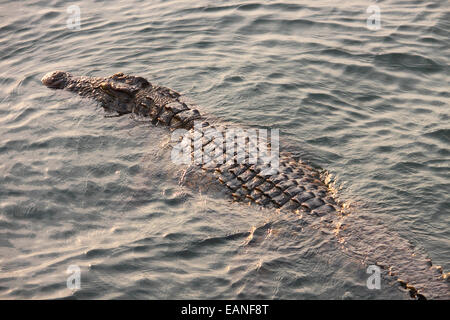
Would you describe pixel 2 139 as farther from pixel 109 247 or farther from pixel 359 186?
pixel 359 186

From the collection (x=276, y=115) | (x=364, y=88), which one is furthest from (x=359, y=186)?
(x=364, y=88)

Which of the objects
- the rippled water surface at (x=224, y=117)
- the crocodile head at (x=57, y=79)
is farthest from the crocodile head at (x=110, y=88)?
the rippled water surface at (x=224, y=117)

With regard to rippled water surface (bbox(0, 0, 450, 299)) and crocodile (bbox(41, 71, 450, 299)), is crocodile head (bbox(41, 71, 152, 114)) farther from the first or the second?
rippled water surface (bbox(0, 0, 450, 299))

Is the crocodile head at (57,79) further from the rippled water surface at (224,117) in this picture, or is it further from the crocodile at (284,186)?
the crocodile at (284,186)

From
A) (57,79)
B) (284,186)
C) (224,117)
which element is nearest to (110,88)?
(57,79)

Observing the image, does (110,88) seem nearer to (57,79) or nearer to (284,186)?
(57,79)

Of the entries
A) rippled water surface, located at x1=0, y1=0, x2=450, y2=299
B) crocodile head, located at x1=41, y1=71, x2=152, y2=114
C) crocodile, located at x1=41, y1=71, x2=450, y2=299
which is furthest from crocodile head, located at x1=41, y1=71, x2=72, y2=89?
crocodile, located at x1=41, y1=71, x2=450, y2=299
